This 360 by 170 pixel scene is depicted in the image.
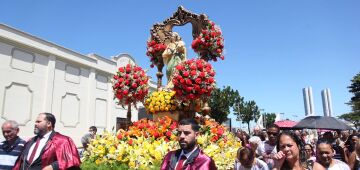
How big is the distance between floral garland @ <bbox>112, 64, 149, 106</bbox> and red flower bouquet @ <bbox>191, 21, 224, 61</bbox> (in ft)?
5.87

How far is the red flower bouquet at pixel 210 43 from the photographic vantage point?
8.68 m

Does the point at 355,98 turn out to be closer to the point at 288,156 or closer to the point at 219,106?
the point at 219,106

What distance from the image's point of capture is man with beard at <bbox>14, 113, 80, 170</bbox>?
162 inches

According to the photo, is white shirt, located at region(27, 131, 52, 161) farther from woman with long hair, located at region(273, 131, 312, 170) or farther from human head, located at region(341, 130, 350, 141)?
human head, located at region(341, 130, 350, 141)

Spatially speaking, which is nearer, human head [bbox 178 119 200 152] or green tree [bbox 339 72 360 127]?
human head [bbox 178 119 200 152]

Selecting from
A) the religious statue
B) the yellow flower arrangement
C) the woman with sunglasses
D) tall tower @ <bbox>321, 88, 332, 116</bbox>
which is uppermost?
tall tower @ <bbox>321, 88, 332, 116</bbox>

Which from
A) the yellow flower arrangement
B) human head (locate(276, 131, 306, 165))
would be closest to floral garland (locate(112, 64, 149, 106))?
the yellow flower arrangement

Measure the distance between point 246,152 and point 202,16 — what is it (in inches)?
209

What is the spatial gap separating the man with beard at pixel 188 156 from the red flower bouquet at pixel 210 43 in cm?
549

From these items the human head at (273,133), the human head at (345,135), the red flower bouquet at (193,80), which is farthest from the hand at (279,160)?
the human head at (345,135)

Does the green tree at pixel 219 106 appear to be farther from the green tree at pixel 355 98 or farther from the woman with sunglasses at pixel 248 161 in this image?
the woman with sunglasses at pixel 248 161

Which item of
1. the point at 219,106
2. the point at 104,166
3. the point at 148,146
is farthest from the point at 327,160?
Result: the point at 219,106

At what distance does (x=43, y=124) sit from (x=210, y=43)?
5.45 metres

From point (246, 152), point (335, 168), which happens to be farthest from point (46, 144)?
point (335, 168)
